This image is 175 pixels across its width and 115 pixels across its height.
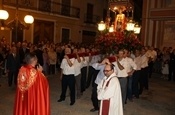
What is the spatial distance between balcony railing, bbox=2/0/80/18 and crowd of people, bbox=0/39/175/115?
6.74 m

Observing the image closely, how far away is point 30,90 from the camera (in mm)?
5422

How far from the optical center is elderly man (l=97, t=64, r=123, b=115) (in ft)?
17.8

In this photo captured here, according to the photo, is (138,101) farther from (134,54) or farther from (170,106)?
(134,54)

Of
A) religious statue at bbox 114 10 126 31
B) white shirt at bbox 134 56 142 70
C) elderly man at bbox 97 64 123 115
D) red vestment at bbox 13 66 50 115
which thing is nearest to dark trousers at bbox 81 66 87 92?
white shirt at bbox 134 56 142 70

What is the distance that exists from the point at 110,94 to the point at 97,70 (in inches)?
172

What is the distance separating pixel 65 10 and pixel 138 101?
17.7 m

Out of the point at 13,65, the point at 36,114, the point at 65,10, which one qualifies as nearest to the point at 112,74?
the point at 36,114

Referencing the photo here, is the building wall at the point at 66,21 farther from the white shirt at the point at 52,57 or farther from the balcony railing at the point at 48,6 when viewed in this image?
the white shirt at the point at 52,57

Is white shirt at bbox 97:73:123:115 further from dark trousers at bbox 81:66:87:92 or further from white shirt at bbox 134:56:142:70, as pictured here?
dark trousers at bbox 81:66:87:92

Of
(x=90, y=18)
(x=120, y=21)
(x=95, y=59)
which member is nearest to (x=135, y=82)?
(x=95, y=59)

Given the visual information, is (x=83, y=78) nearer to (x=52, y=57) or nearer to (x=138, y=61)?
(x=138, y=61)

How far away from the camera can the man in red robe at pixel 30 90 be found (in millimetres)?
5391

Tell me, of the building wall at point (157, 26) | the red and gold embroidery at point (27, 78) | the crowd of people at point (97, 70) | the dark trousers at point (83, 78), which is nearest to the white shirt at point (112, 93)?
the crowd of people at point (97, 70)

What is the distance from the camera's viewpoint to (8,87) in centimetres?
1097
